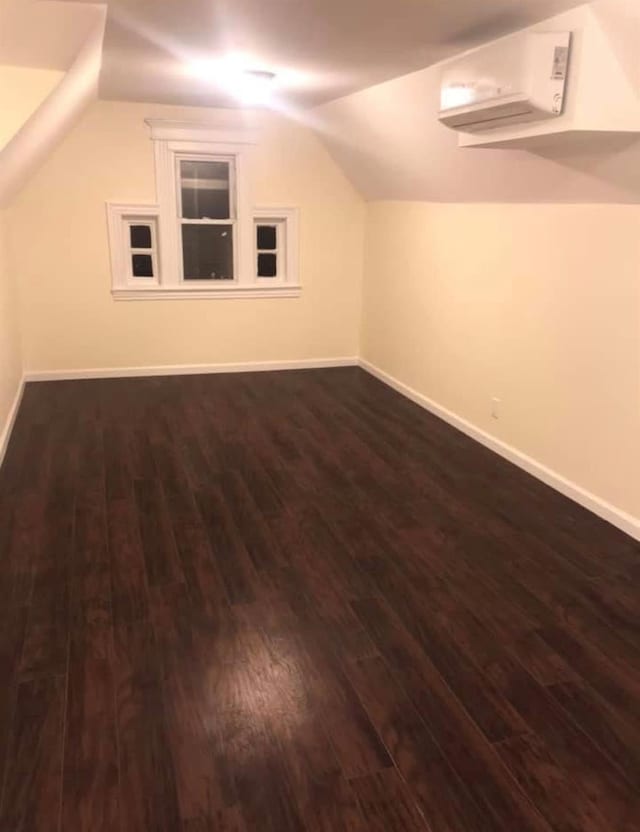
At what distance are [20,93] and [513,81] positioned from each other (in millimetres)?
2008

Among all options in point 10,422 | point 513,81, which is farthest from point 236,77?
point 10,422

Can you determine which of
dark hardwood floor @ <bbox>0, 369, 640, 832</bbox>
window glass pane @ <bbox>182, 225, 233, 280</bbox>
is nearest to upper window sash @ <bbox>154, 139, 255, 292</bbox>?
window glass pane @ <bbox>182, 225, 233, 280</bbox>

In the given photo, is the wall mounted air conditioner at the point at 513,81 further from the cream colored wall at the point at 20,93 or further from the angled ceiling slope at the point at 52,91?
the cream colored wall at the point at 20,93

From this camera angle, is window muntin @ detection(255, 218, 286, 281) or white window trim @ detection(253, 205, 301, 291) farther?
window muntin @ detection(255, 218, 286, 281)

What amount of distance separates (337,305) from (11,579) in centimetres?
408

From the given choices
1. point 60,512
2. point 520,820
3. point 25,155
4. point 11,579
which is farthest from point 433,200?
point 520,820

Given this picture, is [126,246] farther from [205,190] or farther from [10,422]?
[10,422]

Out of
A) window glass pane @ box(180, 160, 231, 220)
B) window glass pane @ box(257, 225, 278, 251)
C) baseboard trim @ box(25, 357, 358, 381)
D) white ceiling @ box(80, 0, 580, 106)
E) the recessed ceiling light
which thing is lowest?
baseboard trim @ box(25, 357, 358, 381)

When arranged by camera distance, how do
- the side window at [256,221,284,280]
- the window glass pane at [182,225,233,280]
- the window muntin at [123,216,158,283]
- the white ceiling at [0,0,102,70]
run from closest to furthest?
the white ceiling at [0,0,102,70] → the window muntin at [123,216,158,283] → the window glass pane at [182,225,233,280] → the side window at [256,221,284,280]

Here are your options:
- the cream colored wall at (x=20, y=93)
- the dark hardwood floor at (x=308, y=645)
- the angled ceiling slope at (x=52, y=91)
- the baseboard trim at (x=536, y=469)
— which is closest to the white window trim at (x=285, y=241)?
the baseboard trim at (x=536, y=469)

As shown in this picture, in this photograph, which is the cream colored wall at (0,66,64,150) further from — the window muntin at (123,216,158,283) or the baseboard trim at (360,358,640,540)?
the baseboard trim at (360,358,640,540)

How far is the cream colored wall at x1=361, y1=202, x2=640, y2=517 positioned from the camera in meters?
3.15

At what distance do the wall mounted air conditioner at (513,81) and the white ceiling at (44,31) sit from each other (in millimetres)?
1466

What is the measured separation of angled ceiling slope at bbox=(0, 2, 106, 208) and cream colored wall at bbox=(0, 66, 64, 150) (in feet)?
0.09
